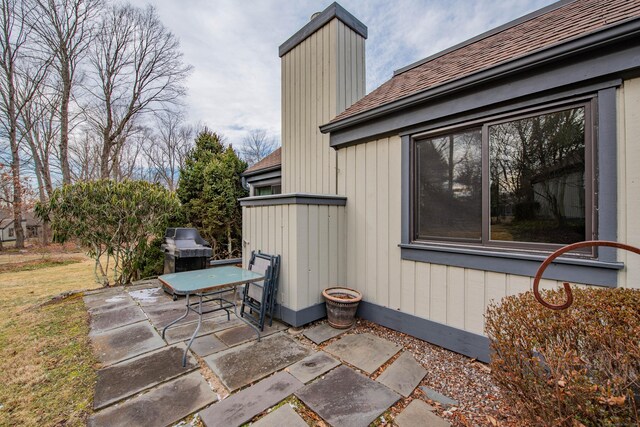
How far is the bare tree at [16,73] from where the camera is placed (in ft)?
36.3

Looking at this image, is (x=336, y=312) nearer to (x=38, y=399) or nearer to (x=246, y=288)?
(x=246, y=288)

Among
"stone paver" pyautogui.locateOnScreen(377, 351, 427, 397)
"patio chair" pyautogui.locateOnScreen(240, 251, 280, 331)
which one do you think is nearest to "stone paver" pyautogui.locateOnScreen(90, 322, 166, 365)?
"patio chair" pyautogui.locateOnScreen(240, 251, 280, 331)

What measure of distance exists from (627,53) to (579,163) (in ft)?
2.77

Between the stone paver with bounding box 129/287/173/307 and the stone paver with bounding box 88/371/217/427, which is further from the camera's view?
the stone paver with bounding box 129/287/173/307

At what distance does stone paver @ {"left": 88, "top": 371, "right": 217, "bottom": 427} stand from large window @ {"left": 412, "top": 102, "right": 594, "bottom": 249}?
272 centimetres

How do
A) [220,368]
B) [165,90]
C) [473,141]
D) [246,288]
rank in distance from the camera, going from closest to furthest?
[220,368] → [473,141] → [246,288] → [165,90]

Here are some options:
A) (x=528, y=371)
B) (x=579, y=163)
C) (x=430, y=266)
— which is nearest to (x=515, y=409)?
(x=528, y=371)

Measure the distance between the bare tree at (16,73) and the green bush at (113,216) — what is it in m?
11.3

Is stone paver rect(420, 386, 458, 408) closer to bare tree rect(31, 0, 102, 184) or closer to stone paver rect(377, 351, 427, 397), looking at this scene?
stone paver rect(377, 351, 427, 397)

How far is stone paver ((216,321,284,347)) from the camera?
2.98 meters

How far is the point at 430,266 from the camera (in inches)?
117

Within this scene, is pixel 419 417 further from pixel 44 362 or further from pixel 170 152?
pixel 170 152

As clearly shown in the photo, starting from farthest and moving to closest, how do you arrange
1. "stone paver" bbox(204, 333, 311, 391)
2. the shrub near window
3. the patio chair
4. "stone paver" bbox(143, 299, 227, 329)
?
"stone paver" bbox(143, 299, 227, 329) → the patio chair → "stone paver" bbox(204, 333, 311, 391) → the shrub near window

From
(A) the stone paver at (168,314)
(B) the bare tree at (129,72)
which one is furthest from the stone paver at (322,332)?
(B) the bare tree at (129,72)
